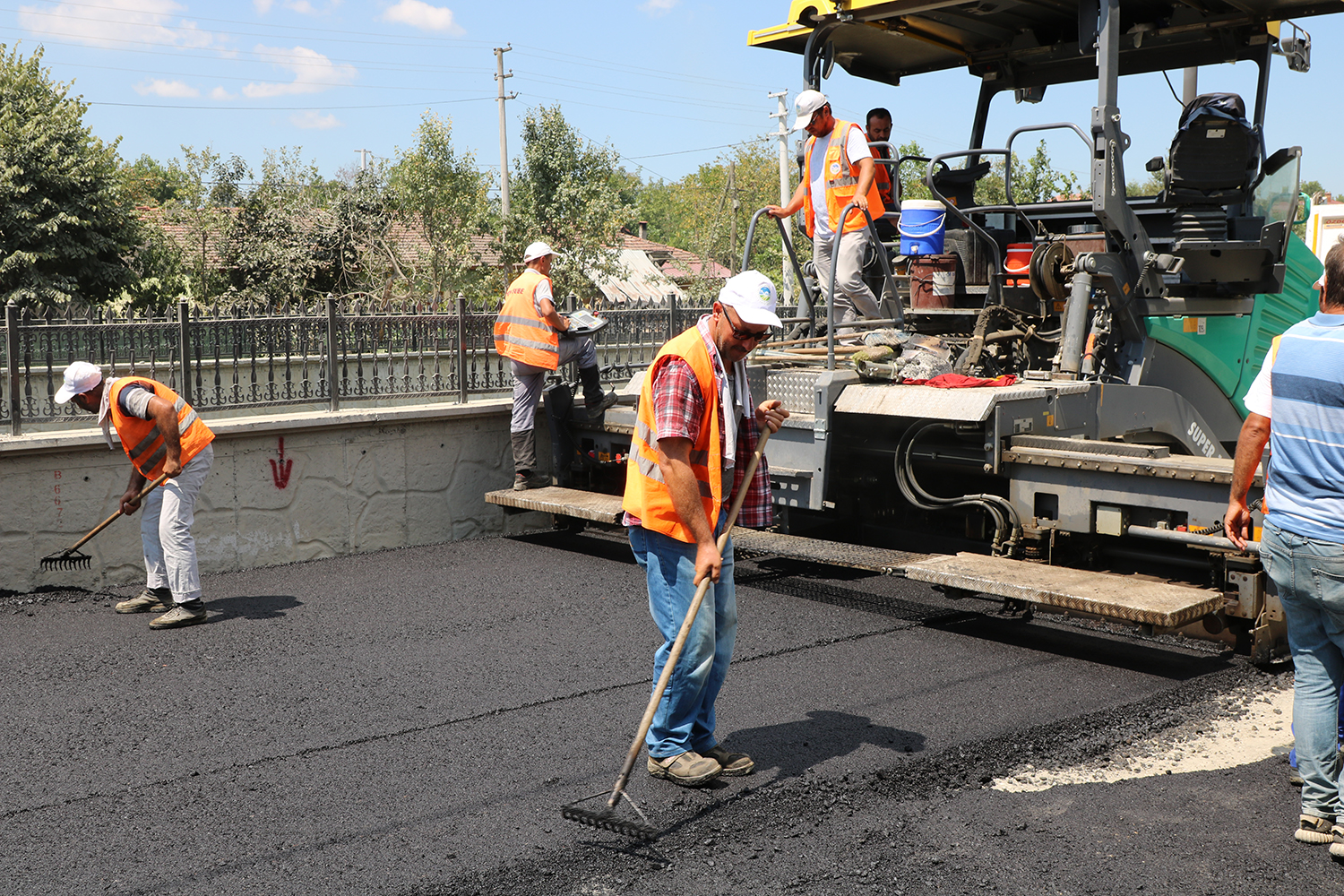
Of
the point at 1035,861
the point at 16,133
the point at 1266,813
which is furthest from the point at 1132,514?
the point at 16,133

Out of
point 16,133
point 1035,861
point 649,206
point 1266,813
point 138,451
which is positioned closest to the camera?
point 1035,861

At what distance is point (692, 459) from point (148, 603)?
161 inches

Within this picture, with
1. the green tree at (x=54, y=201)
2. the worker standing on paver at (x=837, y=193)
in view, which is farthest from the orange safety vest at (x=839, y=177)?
the green tree at (x=54, y=201)

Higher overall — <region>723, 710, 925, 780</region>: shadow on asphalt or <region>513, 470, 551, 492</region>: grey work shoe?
<region>513, 470, 551, 492</region>: grey work shoe

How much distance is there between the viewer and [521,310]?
8438 millimetres

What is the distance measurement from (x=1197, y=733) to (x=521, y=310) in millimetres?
Answer: 5474

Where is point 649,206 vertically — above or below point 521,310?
above

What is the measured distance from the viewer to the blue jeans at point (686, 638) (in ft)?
12.5

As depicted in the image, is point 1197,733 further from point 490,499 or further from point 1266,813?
point 490,499

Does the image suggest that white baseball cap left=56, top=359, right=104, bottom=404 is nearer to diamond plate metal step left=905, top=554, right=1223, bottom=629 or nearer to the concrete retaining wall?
the concrete retaining wall

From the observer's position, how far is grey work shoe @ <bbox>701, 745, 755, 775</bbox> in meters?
4.04

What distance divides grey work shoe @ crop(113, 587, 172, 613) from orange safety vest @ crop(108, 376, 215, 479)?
651 millimetres

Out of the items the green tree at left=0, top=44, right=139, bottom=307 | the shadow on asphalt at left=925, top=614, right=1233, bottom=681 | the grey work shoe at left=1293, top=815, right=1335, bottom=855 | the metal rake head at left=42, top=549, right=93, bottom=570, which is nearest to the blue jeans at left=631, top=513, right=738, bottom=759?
the grey work shoe at left=1293, top=815, right=1335, bottom=855

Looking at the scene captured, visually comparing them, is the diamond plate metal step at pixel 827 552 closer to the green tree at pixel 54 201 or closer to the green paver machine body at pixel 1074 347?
the green paver machine body at pixel 1074 347
